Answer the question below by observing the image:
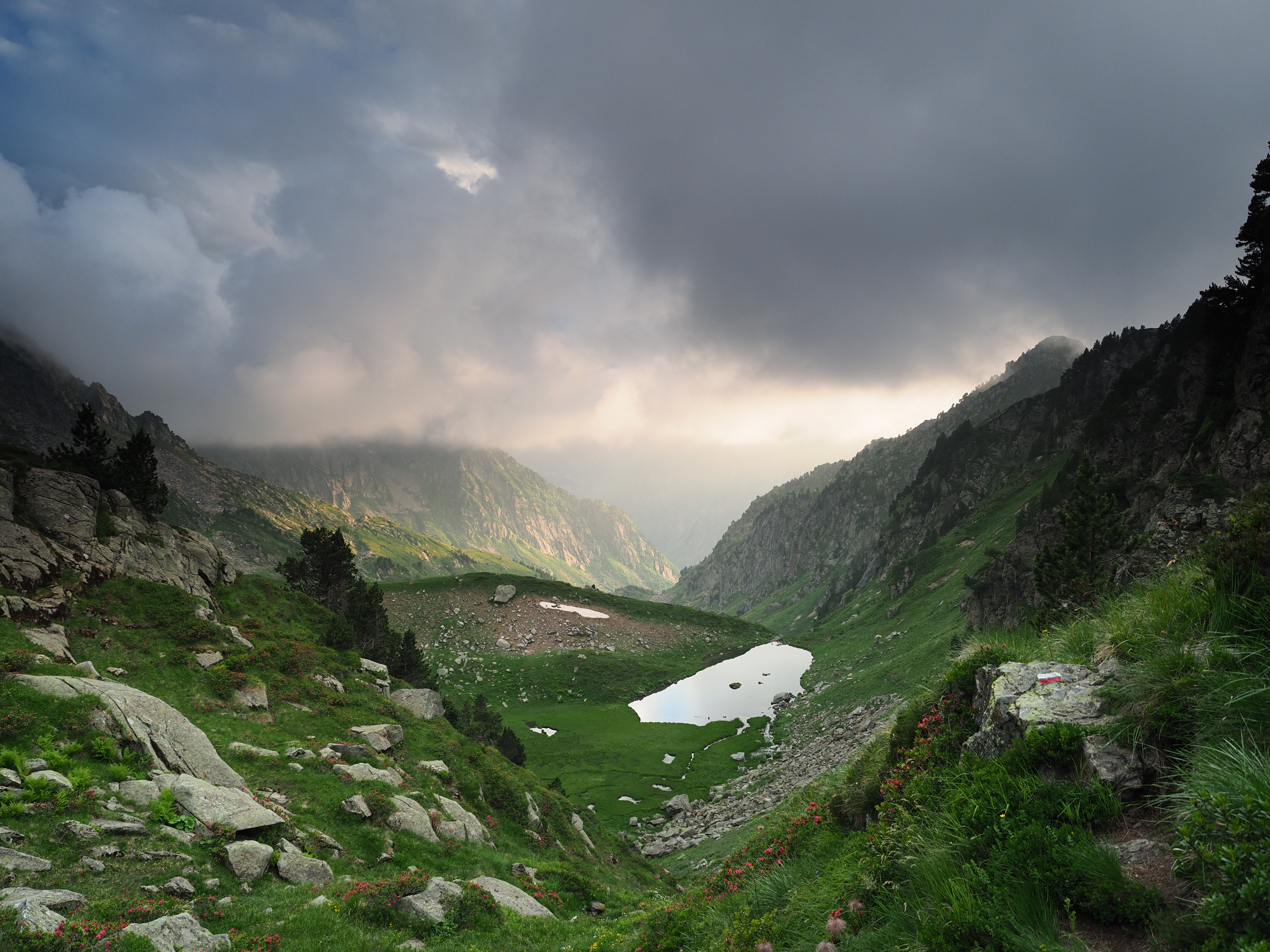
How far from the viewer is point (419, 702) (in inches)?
1414

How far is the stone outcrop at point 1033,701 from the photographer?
695cm

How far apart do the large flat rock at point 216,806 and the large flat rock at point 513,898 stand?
6647 millimetres

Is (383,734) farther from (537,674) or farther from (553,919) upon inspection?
(537,674)

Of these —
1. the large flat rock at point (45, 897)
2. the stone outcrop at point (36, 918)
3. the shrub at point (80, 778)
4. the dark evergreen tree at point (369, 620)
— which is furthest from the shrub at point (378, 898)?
the dark evergreen tree at point (369, 620)

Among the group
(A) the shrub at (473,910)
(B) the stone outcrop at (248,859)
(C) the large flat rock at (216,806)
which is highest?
(C) the large flat rock at (216,806)

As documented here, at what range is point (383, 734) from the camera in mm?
25781

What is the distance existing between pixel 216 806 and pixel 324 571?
4854cm

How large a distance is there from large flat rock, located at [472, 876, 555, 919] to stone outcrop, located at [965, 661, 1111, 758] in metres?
14.7

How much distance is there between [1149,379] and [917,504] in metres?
86.8

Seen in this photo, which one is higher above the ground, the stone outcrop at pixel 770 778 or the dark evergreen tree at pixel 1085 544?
the dark evergreen tree at pixel 1085 544

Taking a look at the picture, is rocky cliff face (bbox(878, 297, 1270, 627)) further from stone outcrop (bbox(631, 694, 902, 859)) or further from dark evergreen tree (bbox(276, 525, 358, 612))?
dark evergreen tree (bbox(276, 525, 358, 612))

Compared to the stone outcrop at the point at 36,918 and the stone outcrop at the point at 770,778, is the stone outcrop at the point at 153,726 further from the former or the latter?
the stone outcrop at the point at 770,778

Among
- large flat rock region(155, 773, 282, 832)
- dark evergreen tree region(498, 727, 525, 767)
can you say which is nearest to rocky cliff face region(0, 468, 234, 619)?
large flat rock region(155, 773, 282, 832)

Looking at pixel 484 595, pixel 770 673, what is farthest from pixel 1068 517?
pixel 484 595
